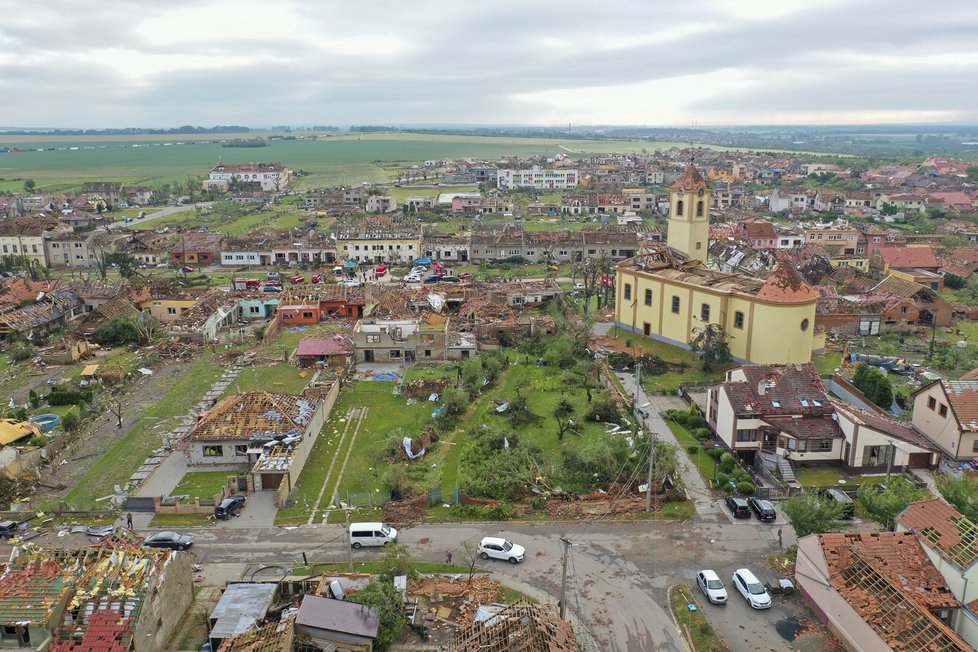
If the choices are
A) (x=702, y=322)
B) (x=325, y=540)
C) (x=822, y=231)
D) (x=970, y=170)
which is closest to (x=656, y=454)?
(x=325, y=540)

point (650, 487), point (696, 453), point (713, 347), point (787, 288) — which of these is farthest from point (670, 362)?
point (650, 487)

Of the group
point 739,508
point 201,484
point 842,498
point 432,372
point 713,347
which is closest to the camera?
point 739,508

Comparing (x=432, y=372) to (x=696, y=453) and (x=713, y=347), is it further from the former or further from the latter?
(x=696, y=453)

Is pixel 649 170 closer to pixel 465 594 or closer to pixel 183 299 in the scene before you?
pixel 183 299

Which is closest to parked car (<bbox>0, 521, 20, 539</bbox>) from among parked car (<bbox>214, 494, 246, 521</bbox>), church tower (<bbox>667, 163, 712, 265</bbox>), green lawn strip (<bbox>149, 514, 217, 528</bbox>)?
green lawn strip (<bbox>149, 514, 217, 528</bbox>)

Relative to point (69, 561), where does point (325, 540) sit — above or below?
below

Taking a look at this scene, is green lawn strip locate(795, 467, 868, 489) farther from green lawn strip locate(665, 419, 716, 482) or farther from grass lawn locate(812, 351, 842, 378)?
grass lawn locate(812, 351, 842, 378)
